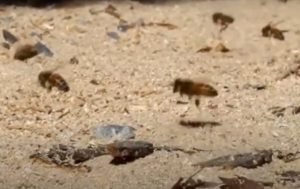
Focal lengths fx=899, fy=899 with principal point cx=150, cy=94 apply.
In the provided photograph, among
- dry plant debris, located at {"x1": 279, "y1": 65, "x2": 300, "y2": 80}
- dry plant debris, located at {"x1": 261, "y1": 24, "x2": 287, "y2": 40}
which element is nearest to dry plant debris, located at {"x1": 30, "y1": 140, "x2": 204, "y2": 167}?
dry plant debris, located at {"x1": 279, "y1": 65, "x2": 300, "y2": 80}

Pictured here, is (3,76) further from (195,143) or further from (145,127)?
(195,143)

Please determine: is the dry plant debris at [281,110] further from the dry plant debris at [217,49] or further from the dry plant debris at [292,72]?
the dry plant debris at [217,49]

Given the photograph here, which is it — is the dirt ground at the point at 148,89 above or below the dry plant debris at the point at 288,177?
above

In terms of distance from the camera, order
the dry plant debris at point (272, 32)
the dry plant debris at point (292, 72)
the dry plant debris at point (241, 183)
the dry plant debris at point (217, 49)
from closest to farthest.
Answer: the dry plant debris at point (241, 183) < the dry plant debris at point (292, 72) < the dry plant debris at point (217, 49) < the dry plant debris at point (272, 32)

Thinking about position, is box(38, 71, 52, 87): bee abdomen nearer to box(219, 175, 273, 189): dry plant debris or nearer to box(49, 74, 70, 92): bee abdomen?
→ box(49, 74, 70, 92): bee abdomen

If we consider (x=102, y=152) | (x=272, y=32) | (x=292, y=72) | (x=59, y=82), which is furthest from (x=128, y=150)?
(x=272, y=32)

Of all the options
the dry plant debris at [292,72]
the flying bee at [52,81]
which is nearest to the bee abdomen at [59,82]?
the flying bee at [52,81]

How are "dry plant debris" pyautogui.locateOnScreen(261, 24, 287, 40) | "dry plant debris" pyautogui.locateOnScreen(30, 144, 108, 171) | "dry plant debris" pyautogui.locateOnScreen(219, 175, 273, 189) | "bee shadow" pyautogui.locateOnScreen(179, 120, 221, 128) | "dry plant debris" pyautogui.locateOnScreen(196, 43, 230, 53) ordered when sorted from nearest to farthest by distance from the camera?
"dry plant debris" pyautogui.locateOnScreen(219, 175, 273, 189) < "dry plant debris" pyautogui.locateOnScreen(30, 144, 108, 171) < "bee shadow" pyautogui.locateOnScreen(179, 120, 221, 128) < "dry plant debris" pyautogui.locateOnScreen(196, 43, 230, 53) < "dry plant debris" pyautogui.locateOnScreen(261, 24, 287, 40)

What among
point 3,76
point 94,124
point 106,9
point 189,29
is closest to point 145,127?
point 94,124
